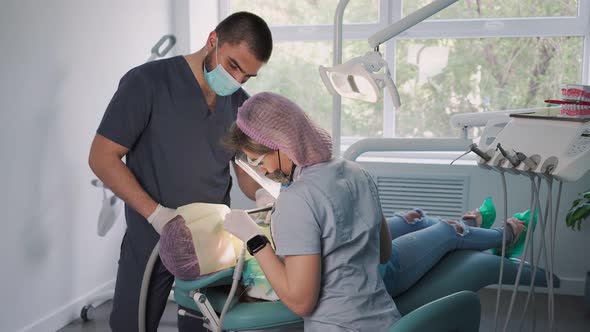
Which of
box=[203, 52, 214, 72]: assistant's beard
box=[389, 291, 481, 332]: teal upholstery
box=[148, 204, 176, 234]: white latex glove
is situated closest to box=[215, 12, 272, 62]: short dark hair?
box=[203, 52, 214, 72]: assistant's beard

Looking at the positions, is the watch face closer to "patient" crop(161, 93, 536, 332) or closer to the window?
"patient" crop(161, 93, 536, 332)

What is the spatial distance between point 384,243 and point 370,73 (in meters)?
0.47

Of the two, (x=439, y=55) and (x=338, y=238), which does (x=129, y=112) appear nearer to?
(x=338, y=238)

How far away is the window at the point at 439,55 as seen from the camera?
11.8 ft

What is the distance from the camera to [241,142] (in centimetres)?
157

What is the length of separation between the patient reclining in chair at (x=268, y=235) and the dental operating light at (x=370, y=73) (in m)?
0.45

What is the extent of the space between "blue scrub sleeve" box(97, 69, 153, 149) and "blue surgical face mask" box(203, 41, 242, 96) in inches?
7.4

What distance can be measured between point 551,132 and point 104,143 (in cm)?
127

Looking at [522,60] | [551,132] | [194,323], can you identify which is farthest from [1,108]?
[522,60]

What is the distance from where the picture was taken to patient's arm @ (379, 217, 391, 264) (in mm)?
1690

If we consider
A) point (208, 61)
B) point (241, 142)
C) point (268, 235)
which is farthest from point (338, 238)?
point (208, 61)

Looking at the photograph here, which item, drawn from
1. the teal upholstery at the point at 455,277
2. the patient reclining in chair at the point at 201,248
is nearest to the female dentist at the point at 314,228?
the patient reclining in chair at the point at 201,248

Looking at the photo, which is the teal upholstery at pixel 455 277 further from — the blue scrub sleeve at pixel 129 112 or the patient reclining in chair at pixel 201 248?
the blue scrub sleeve at pixel 129 112

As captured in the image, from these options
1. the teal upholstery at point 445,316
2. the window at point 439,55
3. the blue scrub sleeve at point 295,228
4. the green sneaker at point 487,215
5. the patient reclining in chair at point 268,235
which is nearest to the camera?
the teal upholstery at point 445,316
